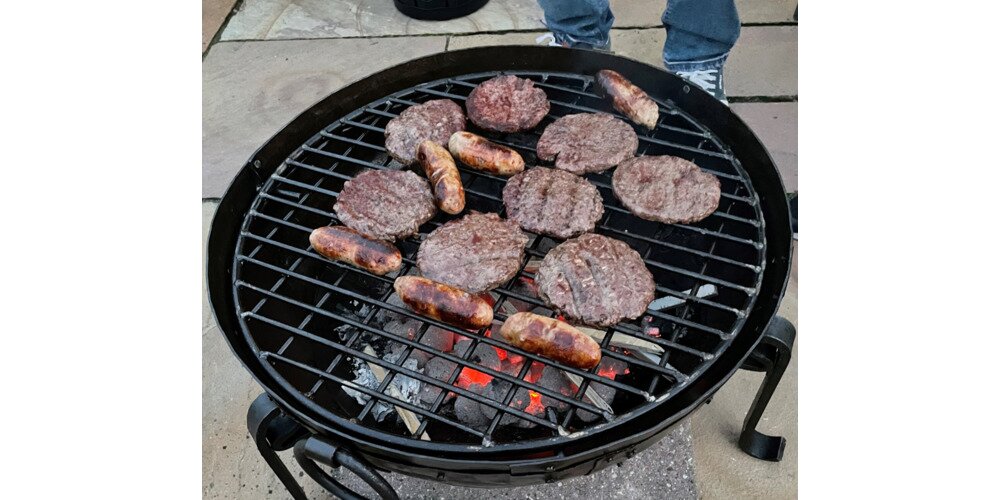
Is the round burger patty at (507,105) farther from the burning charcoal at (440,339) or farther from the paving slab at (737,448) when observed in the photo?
the paving slab at (737,448)

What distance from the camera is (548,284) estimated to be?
206cm

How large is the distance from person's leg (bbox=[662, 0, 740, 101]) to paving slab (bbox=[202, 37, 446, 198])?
181cm

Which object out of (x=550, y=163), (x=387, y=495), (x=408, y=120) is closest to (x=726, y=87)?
(x=550, y=163)

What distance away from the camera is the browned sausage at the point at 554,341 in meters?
1.82

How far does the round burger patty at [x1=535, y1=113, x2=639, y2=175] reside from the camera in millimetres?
2443

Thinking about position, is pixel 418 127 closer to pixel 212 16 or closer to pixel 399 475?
pixel 399 475

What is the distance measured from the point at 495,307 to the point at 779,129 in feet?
9.07

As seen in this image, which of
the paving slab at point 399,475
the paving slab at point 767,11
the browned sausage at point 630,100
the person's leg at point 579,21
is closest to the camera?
the browned sausage at point 630,100

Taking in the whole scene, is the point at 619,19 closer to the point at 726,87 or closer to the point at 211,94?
the point at 726,87

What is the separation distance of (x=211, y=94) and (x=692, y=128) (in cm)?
360

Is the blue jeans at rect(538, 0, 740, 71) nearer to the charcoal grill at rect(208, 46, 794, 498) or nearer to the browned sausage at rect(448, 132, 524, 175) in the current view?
the charcoal grill at rect(208, 46, 794, 498)

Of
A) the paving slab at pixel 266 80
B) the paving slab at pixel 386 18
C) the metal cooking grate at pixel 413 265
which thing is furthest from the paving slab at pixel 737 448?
the paving slab at pixel 266 80

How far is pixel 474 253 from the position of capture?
214cm

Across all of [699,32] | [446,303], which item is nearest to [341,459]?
[446,303]
